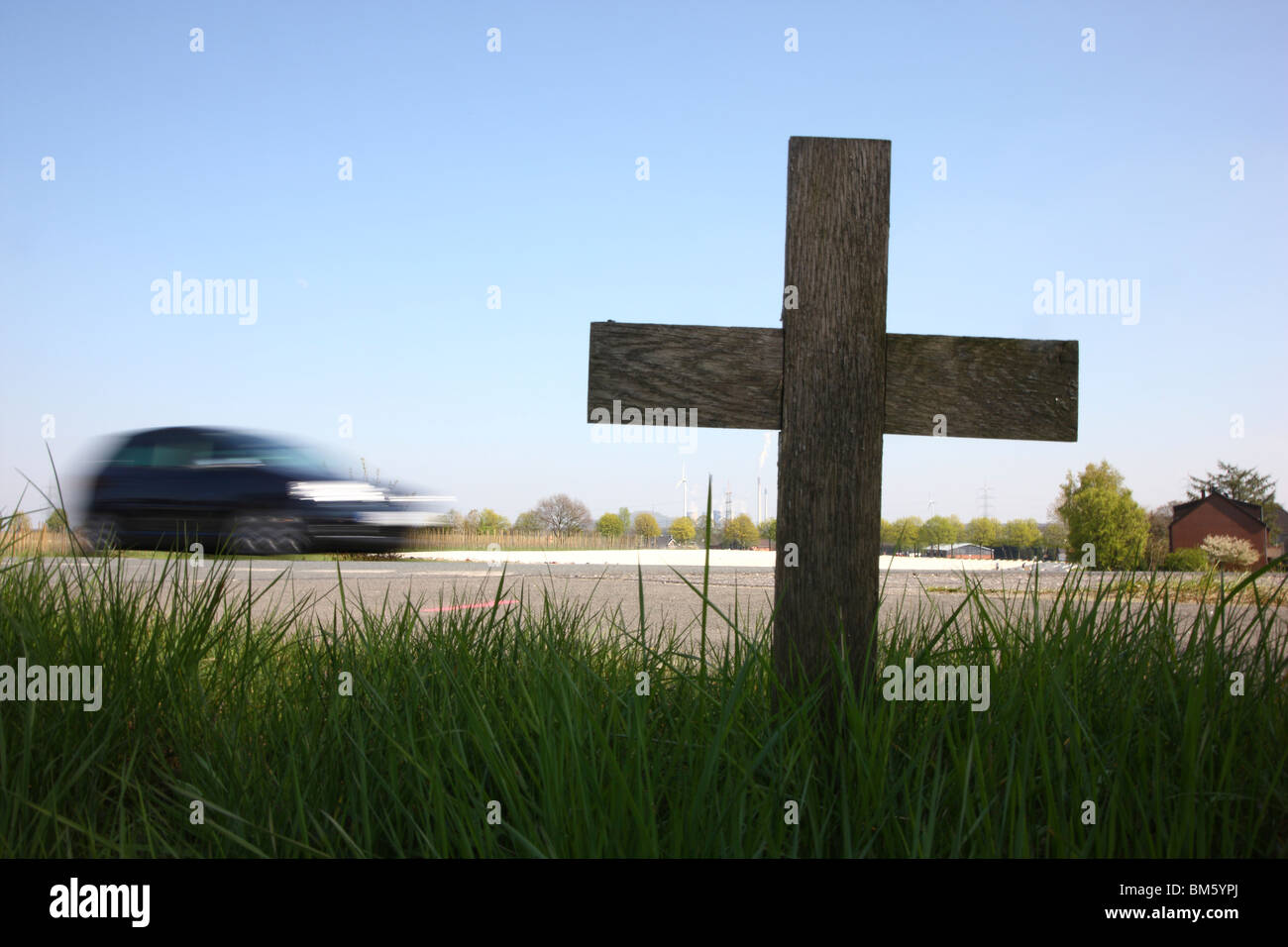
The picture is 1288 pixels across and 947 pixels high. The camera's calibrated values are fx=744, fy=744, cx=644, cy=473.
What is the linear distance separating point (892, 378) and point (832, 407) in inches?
9.7

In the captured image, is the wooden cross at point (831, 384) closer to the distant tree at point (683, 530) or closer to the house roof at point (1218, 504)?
the distant tree at point (683, 530)

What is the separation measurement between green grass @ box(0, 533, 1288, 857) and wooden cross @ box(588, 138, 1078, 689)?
1.14ft

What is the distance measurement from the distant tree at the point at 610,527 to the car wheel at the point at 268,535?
1338 centimetres

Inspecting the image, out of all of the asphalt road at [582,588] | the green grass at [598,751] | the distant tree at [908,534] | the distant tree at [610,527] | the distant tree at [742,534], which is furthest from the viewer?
the distant tree at [742,534]

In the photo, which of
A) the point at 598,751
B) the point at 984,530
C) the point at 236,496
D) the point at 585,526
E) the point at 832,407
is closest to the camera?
the point at 598,751

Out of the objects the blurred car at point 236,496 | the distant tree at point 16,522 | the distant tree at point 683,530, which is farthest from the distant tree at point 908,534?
the distant tree at point 683,530

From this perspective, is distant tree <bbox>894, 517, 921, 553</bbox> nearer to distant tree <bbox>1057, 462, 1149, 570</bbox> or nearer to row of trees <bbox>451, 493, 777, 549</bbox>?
row of trees <bbox>451, 493, 777, 549</bbox>

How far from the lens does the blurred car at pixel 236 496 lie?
1059 cm

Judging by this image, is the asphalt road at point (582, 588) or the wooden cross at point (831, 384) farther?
the asphalt road at point (582, 588)

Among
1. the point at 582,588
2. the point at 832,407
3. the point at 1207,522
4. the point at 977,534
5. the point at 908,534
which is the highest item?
the point at 832,407

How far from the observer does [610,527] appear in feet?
92.5

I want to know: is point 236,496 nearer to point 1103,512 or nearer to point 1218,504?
point 1103,512

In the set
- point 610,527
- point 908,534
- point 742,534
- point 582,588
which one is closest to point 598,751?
point 908,534
